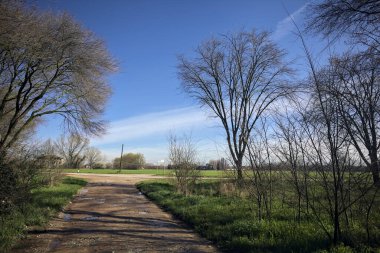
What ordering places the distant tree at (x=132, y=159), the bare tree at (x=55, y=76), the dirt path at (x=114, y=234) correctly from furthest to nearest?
the distant tree at (x=132, y=159) → the bare tree at (x=55, y=76) → the dirt path at (x=114, y=234)

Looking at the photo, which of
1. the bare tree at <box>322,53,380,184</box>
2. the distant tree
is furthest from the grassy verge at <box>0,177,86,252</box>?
the distant tree

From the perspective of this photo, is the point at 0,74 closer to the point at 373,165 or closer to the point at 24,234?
the point at 24,234

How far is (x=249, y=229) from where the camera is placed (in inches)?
324

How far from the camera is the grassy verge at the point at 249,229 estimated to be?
6.68 metres

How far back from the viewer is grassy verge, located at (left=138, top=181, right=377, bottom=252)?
668cm

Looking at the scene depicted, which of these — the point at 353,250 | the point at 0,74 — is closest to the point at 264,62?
the point at 0,74

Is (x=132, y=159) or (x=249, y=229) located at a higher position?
(x=132, y=159)

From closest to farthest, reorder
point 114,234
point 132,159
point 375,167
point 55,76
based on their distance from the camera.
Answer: point 375,167, point 114,234, point 55,76, point 132,159

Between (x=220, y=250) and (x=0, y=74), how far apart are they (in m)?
13.7

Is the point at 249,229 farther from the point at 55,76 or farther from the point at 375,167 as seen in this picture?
the point at 55,76

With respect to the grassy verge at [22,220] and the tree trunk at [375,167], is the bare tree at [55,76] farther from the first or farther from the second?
the tree trunk at [375,167]

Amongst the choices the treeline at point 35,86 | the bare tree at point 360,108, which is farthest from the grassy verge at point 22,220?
the bare tree at point 360,108

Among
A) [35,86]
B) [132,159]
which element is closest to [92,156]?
[132,159]

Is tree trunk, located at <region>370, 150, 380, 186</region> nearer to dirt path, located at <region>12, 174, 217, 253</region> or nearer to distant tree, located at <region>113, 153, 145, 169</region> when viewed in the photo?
dirt path, located at <region>12, 174, 217, 253</region>
